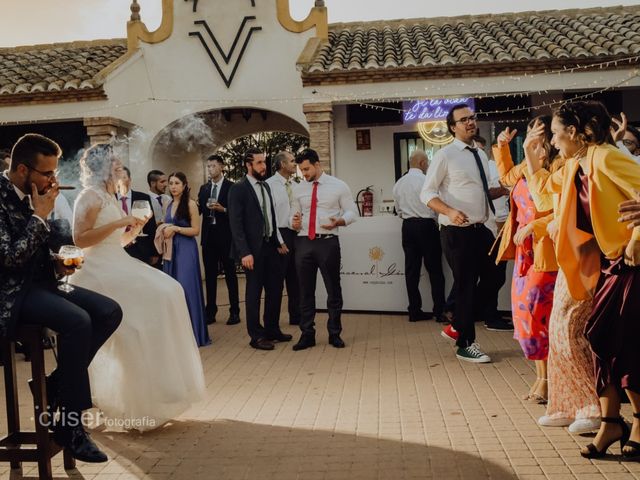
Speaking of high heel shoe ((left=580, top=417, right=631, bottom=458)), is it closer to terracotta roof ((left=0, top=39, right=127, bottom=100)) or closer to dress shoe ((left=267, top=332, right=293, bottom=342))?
dress shoe ((left=267, top=332, right=293, bottom=342))

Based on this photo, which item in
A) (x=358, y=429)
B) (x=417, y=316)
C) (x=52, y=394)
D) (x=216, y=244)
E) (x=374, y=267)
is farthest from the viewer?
(x=374, y=267)

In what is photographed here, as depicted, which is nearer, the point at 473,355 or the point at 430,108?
the point at 473,355

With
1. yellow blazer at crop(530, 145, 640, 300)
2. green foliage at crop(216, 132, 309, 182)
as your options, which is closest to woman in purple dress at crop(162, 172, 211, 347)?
yellow blazer at crop(530, 145, 640, 300)

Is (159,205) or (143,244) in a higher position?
(159,205)

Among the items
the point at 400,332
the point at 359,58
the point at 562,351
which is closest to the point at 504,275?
the point at 400,332

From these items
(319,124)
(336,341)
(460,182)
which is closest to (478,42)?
(319,124)

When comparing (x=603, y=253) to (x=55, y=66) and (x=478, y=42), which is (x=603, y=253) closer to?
(x=478, y=42)

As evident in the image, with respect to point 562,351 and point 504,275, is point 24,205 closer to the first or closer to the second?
point 562,351

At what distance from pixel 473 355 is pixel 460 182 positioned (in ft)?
5.43

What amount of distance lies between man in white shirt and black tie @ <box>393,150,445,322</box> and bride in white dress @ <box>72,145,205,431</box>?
471cm

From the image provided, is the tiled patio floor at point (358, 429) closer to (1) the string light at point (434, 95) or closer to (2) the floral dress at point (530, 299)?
(2) the floral dress at point (530, 299)

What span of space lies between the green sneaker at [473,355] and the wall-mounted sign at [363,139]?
9.66m

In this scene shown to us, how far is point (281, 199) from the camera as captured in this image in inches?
345

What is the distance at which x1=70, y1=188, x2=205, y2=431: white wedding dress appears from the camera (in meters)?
4.76
